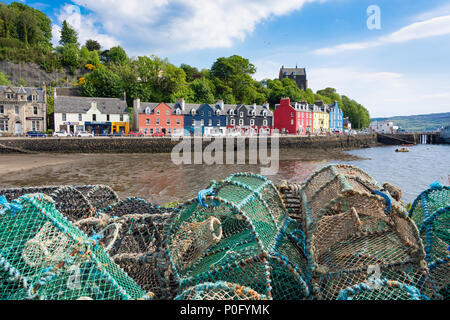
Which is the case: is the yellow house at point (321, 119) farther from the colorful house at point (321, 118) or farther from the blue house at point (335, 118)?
the blue house at point (335, 118)

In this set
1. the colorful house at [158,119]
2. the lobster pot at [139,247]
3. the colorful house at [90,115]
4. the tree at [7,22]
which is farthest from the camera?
the tree at [7,22]

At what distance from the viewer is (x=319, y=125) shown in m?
54.8

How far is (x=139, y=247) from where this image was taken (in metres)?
3.78

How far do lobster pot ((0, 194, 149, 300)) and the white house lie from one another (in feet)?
123

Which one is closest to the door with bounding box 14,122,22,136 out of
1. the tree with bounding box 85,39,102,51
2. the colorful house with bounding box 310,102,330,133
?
the colorful house with bounding box 310,102,330,133

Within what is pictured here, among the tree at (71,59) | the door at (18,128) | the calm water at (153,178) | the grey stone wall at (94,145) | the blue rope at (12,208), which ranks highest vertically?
the tree at (71,59)

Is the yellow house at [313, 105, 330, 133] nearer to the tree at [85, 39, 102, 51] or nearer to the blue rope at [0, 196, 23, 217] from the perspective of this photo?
the blue rope at [0, 196, 23, 217]

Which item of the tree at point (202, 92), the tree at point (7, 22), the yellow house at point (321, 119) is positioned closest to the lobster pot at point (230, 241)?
the tree at point (202, 92)

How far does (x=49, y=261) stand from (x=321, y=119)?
57701mm

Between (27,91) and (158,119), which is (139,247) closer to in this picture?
(158,119)

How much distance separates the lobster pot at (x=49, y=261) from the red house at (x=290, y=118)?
152ft

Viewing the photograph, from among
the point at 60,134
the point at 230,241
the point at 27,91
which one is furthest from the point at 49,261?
the point at 27,91

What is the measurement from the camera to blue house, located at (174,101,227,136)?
40875 millimetres

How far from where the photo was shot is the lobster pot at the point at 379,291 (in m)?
2.04
